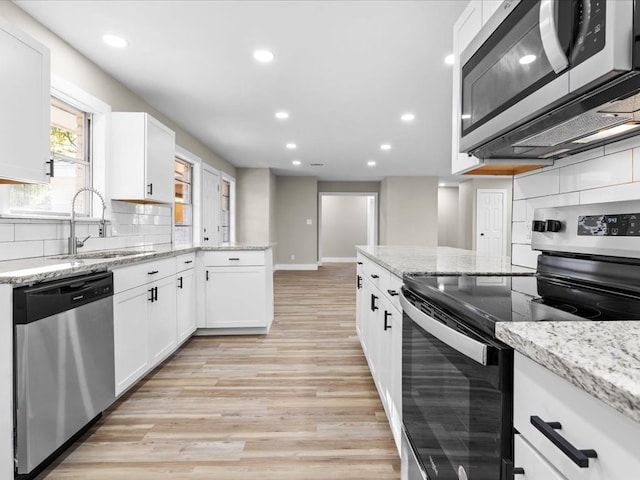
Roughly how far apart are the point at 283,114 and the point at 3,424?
379 centimetres

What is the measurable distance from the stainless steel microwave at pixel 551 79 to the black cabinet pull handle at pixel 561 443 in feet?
2.24

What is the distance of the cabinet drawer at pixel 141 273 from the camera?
2087 mm

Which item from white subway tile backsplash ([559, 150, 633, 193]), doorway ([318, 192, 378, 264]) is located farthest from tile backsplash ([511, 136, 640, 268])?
doorway ([318, 192, 378, 264])

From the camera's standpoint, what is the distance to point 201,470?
1609 mm

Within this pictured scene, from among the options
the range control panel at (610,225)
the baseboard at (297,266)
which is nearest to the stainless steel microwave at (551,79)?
the range control panel at (610,225)

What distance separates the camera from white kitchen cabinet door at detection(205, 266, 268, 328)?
3.50 metres

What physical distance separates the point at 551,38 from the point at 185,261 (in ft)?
9.69

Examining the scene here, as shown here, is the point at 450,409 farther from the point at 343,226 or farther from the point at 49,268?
the point at 343,226

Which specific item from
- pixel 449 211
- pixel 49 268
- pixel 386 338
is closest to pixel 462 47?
pixel 386 338

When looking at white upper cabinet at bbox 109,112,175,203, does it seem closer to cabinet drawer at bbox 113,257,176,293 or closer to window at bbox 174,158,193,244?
cabinet drawer at bbox 113,257,176,293

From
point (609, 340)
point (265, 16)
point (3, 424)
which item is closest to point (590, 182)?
point (609, 340)

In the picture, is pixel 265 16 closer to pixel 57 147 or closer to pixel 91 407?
pixel 57 147

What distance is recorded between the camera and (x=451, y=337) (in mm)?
877

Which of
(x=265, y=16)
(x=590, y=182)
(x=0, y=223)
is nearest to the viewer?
(x=590, y=182)
